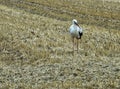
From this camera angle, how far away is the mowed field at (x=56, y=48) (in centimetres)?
1517

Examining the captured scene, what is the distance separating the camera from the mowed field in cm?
1517

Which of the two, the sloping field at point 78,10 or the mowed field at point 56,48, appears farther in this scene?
the sloping field at point 78,10

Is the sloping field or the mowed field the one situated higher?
the sloping field

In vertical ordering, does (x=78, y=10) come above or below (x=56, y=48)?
above

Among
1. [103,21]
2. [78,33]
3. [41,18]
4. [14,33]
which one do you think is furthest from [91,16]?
[78,33]

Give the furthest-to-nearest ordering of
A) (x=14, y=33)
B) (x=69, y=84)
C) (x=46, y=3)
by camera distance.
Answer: (x=46, y=3), (x=14, y=33), (x=69, y=84)

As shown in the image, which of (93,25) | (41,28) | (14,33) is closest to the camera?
(14,33)

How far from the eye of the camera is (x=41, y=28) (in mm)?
27047

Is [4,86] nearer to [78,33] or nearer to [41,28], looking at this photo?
[78,33]

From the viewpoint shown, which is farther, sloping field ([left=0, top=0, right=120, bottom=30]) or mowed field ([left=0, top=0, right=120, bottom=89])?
sloping field ([left=0, top=0, right=120, bottom=30])

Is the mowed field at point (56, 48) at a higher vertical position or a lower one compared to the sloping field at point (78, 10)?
lower

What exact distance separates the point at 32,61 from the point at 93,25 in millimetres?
12505

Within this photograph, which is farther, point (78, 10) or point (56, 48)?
point (78, 10)

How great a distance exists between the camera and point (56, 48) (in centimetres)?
2120
